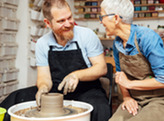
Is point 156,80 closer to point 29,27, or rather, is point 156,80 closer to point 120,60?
point 120,60

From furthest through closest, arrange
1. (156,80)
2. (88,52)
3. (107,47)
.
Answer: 1. (107,47)
2. (88,52)
3. (156,80)

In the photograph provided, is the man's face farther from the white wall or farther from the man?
the white wall

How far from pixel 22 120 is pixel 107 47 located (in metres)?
4.43

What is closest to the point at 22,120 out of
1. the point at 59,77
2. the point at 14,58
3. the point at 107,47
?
the point at 59,77

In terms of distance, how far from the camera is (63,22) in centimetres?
179

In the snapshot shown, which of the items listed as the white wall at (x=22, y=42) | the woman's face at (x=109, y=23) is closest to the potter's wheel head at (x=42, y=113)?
the woman's face at (x=109, y=23)

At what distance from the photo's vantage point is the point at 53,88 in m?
2.01

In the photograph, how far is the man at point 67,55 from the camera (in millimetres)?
1776

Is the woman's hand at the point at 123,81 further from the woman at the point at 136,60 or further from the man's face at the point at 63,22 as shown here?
the man's face at the point at 63,22

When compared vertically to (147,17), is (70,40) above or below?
below

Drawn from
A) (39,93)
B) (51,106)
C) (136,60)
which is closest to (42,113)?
(51,106)

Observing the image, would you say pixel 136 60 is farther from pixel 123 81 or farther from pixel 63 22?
pixel 63 22

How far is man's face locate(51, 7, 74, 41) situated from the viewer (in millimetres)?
1770

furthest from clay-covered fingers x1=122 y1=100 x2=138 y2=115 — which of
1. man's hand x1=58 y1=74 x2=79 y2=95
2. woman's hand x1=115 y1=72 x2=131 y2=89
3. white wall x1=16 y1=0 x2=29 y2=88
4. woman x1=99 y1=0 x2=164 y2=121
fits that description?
white wall x1=16 y1=0 x2=29 y2=88
